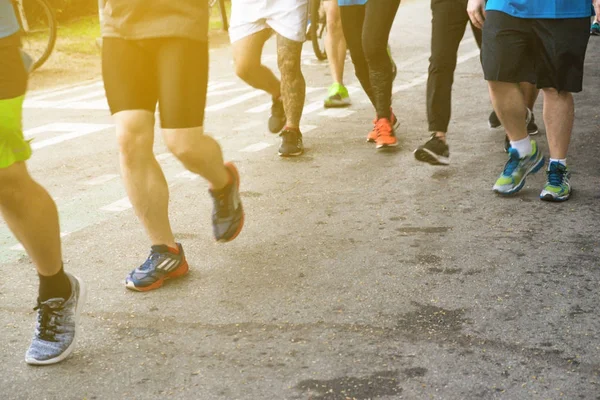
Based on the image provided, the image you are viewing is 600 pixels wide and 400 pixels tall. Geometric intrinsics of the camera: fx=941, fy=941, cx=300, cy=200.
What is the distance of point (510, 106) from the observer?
504 cm

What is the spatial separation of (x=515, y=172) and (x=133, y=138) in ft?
7.59

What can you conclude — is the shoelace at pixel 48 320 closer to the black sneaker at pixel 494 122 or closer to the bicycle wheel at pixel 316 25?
the black sneaker at pixel 494 122

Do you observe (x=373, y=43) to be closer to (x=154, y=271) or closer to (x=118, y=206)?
(x=118, y=206)

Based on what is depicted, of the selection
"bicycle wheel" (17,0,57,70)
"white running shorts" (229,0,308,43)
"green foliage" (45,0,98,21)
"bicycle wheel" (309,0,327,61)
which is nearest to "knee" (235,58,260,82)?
"white running shorts" (229,0,308,43)

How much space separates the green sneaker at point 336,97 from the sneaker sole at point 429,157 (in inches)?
94.8

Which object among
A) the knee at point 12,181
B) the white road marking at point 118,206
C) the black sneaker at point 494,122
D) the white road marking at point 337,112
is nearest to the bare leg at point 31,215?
the knee at point 12,181

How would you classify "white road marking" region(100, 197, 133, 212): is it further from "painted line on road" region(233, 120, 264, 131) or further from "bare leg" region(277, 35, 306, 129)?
"painted line on road" region(233, 120, 264, 131)

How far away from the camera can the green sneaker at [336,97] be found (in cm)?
815

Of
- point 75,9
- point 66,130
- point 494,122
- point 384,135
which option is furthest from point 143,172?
point 75,9

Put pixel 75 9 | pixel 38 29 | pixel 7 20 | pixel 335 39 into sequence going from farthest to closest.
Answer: pixel 75 9 → pixel 38 29 → pixel 335 39 → pixel 7 20

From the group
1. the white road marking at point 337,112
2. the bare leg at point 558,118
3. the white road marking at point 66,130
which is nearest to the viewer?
the bare leg at point 558,118

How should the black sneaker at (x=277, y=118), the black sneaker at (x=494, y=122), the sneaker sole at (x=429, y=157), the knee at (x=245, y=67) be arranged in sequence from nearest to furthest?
the sneaker sole at (x=429, y=157)
the knee at (x=245, y=67)
the black sneaker at (x=277, y=118)
the black sneaker at (x=494, y=122)

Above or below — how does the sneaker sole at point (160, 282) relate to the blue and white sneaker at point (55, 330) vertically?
below

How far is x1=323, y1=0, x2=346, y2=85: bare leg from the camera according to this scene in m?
7.89
